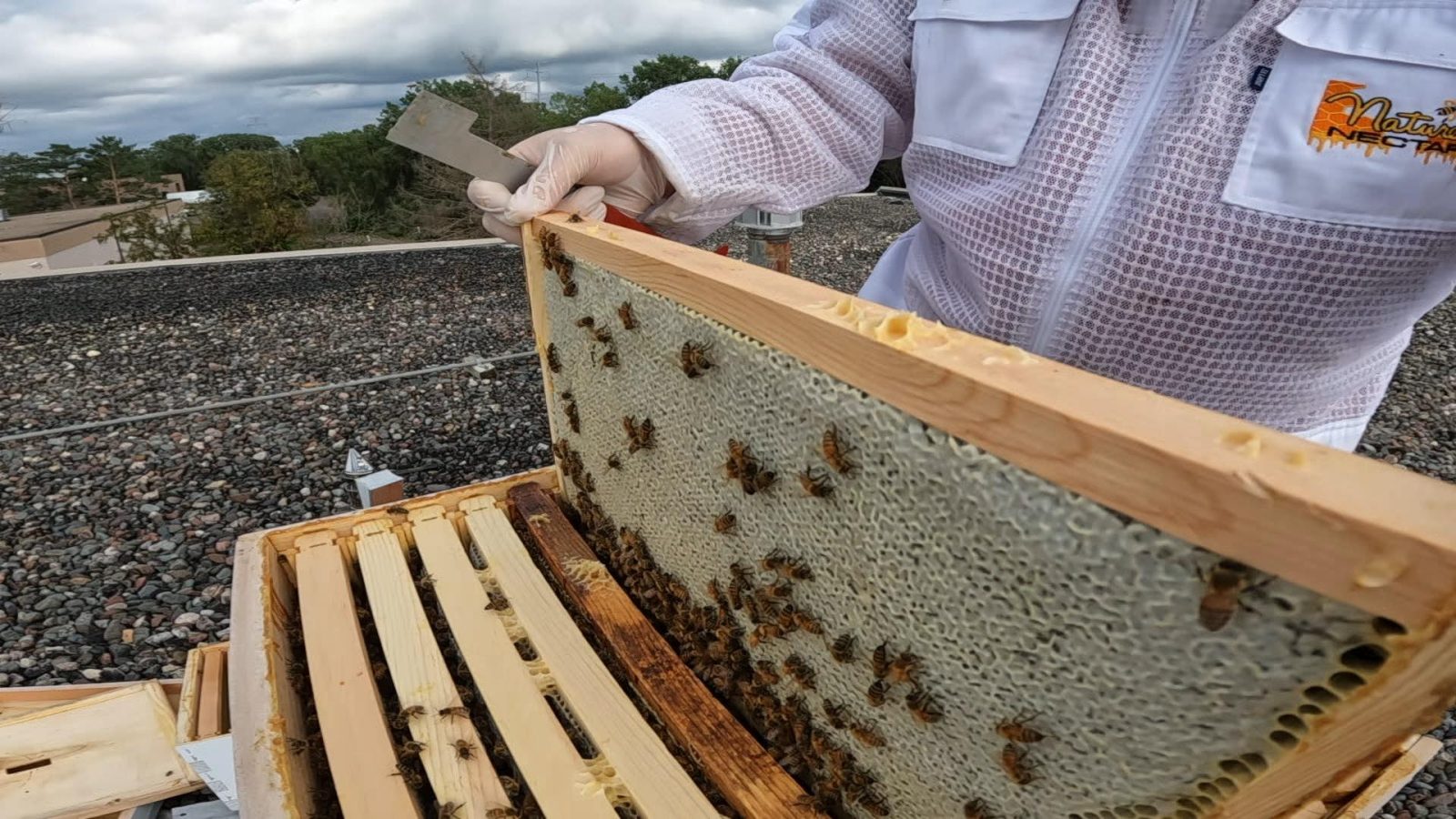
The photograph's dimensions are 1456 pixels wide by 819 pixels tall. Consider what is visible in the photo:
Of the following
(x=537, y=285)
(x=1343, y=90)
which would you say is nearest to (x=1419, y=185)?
(x=1343, y=90)

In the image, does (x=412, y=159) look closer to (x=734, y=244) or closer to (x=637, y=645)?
(x=734, y=244)

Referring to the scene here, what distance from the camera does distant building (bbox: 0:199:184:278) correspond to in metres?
20.7

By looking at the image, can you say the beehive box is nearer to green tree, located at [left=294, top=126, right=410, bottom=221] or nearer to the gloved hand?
the gloved hand

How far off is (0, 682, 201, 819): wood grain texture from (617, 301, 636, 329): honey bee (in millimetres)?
1507

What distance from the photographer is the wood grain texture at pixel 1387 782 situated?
4.08 ft

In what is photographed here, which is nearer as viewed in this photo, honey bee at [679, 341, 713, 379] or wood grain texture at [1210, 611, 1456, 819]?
wood grain texture at [1210, 611, 1456, 819]

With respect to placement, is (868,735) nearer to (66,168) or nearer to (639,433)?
(639,433)

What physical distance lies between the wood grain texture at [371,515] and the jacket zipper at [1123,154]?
153cm

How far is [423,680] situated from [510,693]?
20cm

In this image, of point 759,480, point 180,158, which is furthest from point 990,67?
point 180,158

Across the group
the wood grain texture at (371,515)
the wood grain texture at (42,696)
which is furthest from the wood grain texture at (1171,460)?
the wood grain texture at (42,696)

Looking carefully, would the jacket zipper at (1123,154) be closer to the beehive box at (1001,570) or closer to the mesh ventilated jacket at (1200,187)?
the mesh ventilated jacket at (1200,187)

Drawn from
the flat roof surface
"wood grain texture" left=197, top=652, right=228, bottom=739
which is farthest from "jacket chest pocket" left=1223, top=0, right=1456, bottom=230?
the flat roof surface

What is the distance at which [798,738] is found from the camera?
4.53 feet
